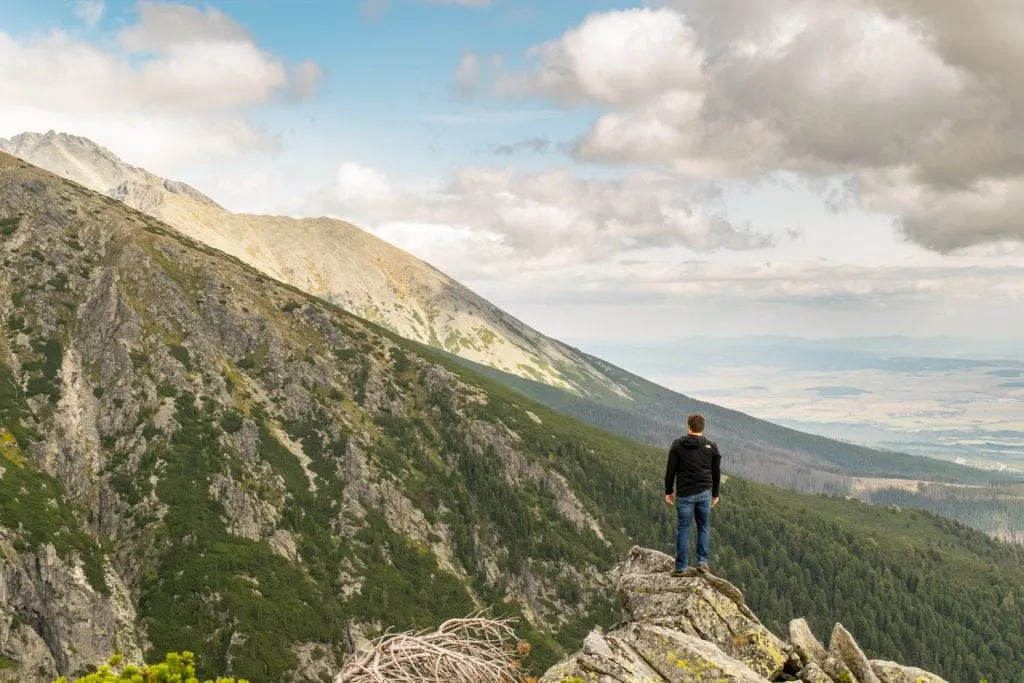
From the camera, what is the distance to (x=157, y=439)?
179 metres

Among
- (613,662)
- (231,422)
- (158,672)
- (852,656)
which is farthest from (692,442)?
(231,422)

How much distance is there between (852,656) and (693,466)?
795 cm

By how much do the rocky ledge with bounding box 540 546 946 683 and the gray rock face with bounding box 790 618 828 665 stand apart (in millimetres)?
31

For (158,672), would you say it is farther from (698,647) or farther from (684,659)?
(698,647)

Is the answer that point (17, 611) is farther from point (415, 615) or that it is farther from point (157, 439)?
point (415, 615)

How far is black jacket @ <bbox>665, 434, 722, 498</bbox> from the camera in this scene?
26.1 meters

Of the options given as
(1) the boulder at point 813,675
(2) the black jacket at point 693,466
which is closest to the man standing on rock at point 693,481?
(2) the black jacket at point 693,466

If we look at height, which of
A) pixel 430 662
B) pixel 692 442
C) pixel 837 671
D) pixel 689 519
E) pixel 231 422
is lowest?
pixel 231 422

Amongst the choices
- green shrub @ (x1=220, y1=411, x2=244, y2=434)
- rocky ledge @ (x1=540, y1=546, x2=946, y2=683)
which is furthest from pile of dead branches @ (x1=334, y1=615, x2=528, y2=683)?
green shrub @ (x1=220, y1=411, x2=244, y2=434)

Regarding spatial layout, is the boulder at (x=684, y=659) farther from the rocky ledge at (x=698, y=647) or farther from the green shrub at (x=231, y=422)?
the green shrub at (x=231, y=422)

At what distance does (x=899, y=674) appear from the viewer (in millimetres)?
21688

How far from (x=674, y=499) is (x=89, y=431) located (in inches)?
7290

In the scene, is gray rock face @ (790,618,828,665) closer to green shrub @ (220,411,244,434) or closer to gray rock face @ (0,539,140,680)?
gray rock face @ (0,539,140,680)

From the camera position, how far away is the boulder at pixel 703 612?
70.4 feet
